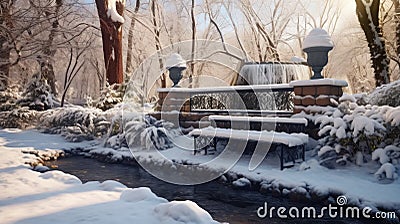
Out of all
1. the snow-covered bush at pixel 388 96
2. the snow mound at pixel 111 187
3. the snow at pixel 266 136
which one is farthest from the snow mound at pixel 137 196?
the snow-covered bush at pixel 388 96

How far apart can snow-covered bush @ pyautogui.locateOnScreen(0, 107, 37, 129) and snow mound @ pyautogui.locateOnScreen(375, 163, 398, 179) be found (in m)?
10.5

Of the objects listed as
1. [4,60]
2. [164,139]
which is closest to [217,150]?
[164,139]

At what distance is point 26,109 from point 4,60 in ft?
18.2

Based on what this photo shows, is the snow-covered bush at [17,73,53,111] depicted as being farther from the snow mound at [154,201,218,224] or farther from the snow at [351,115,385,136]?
the snow at [351,115,385,136]

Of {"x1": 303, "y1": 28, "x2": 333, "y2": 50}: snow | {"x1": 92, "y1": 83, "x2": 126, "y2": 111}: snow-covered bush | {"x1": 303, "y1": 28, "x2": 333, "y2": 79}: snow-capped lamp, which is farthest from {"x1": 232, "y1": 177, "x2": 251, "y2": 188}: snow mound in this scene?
{"x1": 92, "y1": 83, "x2": 126, "y2": 111}: snow-covered bush

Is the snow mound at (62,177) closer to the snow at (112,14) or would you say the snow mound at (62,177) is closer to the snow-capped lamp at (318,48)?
→ the snow-capped lamp at (318,48)

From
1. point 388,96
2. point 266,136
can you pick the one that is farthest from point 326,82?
point 266,136

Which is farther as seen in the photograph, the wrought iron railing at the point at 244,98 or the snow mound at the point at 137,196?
the wrought iron railing at the point at 244,98

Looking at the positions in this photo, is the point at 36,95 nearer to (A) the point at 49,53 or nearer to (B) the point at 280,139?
(A) the point at 49,53

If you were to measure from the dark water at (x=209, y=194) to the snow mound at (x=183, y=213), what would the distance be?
105 cm

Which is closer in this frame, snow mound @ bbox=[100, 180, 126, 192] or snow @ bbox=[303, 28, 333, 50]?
snow mound @ bbox=[100, 180, 126, 192]

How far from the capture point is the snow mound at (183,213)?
2666 millimetres

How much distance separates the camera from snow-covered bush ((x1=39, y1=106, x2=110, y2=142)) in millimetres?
9102

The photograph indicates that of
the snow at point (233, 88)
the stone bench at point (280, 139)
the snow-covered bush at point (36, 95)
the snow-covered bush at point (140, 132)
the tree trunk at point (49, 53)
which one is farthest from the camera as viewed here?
the snow-covered bush at point (36, 95)
